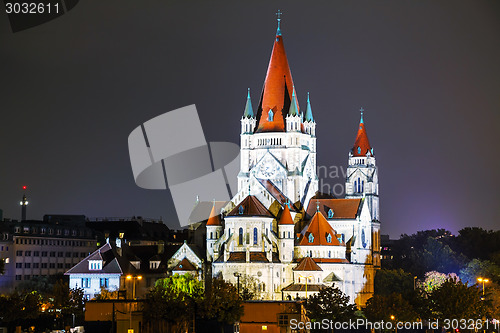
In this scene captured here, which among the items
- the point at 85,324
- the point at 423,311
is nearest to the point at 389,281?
the point at 423,311

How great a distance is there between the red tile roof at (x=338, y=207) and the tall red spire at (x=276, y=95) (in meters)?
12.7

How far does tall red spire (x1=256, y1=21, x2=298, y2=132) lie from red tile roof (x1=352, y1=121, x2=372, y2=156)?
90.6 feet

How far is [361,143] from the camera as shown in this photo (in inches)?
7574

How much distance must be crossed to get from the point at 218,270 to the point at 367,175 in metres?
46.2

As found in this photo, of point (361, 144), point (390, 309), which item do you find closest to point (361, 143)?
point (361, 144)

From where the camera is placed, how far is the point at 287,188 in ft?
543

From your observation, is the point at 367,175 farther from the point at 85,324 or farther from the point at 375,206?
the point at 85,324

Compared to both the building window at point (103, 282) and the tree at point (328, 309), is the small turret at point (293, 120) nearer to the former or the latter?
the building window at point (103, 282)

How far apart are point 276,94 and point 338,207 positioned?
786 inches

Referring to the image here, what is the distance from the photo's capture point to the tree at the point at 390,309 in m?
114

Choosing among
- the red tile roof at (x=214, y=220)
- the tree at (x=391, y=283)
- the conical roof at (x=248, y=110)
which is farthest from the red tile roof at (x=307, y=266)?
the conical roof at (x=248, y=110)

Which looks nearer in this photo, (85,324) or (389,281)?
(85,324)

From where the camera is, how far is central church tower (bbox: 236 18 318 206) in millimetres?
165625

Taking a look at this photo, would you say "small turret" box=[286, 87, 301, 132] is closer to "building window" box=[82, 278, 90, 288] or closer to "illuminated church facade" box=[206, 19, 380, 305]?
"illuminated church facade" box=[206, 19, 380, 305]
